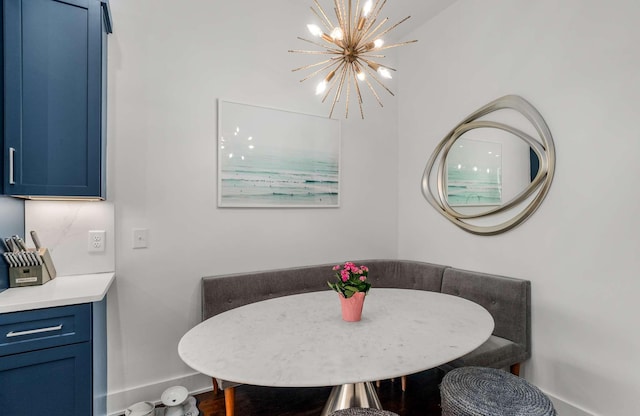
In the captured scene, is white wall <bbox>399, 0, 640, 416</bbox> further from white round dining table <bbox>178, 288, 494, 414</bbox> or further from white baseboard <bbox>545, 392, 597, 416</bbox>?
white round dining table <bbox>178, 288, 494, 414</bbox>

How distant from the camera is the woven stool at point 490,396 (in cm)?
132

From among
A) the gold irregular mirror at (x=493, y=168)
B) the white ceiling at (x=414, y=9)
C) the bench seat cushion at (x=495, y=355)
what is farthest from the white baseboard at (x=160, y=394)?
the white ceiling at (x=414, y=9)

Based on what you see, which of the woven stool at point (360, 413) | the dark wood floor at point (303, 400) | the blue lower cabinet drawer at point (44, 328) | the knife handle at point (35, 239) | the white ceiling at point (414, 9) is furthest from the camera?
the white ceiling at point (414, 9)

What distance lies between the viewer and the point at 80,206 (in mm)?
1956

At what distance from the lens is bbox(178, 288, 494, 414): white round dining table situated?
3.47 feet

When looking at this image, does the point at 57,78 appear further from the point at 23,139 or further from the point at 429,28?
the point at 429,28

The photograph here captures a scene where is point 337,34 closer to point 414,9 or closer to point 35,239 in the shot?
point 414,9

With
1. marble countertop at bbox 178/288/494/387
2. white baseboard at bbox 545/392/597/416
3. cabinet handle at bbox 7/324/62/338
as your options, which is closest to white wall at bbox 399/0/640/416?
white baseboard at bbox 545/392/597/416

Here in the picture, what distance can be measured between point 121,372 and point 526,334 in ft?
8.53

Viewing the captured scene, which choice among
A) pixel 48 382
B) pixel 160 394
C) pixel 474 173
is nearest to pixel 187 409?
pixel 160 394

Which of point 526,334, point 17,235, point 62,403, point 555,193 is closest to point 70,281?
point 17,235

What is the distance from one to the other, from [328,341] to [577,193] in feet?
5.69

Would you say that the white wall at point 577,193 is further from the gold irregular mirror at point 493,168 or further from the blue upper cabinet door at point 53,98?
the blue upper cabinet door at point 53,98

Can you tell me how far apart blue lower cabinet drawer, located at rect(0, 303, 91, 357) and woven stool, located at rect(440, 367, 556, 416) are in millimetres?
1682
